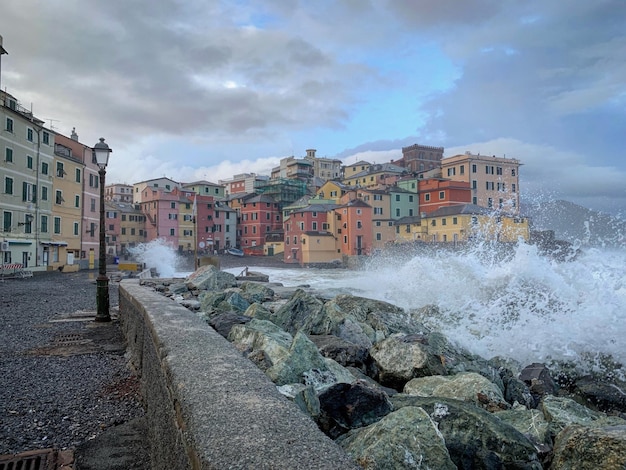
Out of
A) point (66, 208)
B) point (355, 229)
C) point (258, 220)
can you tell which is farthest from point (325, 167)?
point (66, 208)

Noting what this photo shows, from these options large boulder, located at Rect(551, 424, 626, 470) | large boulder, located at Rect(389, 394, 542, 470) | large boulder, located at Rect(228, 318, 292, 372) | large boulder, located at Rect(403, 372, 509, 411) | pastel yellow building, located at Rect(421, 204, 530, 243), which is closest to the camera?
large boulder, located at Rect(551, 424, 626, 470)

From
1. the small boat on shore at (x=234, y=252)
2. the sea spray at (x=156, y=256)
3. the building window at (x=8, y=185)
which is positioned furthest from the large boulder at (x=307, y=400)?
the small boat on shore at (x=234, y=252)

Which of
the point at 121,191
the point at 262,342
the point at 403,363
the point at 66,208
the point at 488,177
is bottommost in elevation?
the point at 403,363

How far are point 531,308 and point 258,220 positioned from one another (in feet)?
221

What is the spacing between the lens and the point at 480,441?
9.36 feet

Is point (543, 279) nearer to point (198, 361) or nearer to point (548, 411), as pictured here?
point (548, 411)

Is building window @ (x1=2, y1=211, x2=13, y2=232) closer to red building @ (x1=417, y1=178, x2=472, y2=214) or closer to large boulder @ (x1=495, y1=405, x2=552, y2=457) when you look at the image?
large boulder @ (x1=495, y1=405, x2=552, y2=457)

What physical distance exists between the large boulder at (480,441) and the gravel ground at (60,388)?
2.69 metres

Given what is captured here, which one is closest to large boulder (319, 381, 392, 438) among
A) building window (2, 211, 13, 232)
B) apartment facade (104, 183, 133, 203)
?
building window (2, 211, 13, 232)

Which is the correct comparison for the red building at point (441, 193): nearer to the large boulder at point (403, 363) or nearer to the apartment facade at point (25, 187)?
the apartment facade at point (25, 187)

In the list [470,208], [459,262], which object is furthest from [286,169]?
[459,262]

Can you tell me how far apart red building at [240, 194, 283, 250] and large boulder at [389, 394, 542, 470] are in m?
73.7

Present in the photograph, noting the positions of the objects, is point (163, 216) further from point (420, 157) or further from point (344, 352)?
point (344, 352)

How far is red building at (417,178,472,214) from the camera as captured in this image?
62938 millimetres
